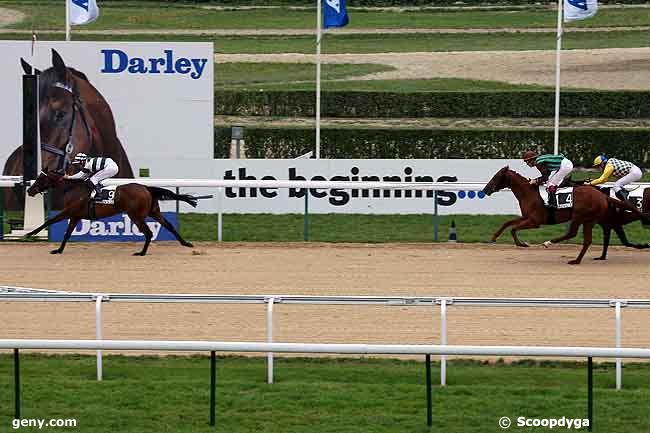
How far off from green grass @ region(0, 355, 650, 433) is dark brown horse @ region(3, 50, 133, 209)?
7617 mm

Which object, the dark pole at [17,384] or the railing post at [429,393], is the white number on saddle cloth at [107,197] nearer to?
the dark pole at [17,384]

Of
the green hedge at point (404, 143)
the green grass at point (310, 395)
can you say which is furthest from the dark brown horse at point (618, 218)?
the green hedge at point (404, 143)

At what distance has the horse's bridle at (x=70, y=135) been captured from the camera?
17234 mm

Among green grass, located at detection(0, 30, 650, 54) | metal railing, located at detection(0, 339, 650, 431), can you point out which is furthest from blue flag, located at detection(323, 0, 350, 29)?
green grass, located at detection(0, 30, 650, 54)

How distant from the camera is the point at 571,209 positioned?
47.9 feet

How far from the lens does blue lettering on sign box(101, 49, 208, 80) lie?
1714cm

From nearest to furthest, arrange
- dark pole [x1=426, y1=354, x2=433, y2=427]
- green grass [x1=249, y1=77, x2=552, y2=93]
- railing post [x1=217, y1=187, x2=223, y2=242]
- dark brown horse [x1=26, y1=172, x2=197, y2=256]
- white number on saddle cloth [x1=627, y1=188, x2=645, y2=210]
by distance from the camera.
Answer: dark pole [x1=426, y1=354, x2=433, y2=427] < white number on saddle cloth [x1=627, y1=188, x2=645, y2=210] < dark brown horse [x1=26, y1=172, x2=197, y2=256] < railing post [x1=217, y1=187, x2=223, y2=242] < green grass [x1=249, y1=77, x2=552, y2=93]

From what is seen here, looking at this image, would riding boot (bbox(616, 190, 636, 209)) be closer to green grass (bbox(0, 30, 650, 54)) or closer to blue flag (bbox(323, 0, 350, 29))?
blue flag (bbox(323, 0, 350, 29))

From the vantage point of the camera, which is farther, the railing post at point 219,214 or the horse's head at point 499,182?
the railing post at point 219,214

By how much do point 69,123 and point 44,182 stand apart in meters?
2.11

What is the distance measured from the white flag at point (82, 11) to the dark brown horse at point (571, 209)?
6.72 meters

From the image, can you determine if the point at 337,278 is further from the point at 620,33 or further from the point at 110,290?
→ the point at 620,33

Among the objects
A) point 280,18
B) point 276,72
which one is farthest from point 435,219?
point 280,18

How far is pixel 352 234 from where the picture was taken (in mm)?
16703
